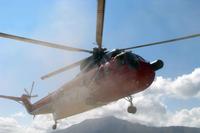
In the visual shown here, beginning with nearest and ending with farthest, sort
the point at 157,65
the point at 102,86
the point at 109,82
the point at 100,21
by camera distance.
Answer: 1. the point at 100,21
2. the point at 157,65
3. the point at 109,82
4. the point at 102,86

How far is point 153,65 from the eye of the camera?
17562mm

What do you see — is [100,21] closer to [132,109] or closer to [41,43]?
[41,43]

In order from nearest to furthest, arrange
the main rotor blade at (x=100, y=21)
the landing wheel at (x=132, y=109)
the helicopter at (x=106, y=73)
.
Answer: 1. the main rotor blade at (x=100, y=21)
2. the helicopter at (x=106, y=73)
3. the landing wheel at (x=132, y=109)

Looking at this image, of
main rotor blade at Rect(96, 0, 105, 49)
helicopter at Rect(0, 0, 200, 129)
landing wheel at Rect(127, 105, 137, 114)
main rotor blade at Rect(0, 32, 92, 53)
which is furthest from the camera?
landing wheel at Rect(127, 105, 137, 114)

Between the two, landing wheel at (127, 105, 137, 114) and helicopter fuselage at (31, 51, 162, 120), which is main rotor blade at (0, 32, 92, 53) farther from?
landing wheel at (127, 105, 137, 114)

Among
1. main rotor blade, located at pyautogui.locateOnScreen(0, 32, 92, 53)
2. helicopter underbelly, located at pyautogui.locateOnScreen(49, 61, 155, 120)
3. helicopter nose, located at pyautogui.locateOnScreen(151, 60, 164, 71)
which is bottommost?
helicopter underbelly, located at pyautogui.locateOnScreen(49, 61, 155, 120)

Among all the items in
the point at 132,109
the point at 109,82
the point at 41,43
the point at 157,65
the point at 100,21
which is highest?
the point at 100,21

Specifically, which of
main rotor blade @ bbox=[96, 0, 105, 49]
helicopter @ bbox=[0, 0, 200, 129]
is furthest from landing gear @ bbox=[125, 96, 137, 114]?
main rotor blade @ bbox=[96, 0, 105, 49]

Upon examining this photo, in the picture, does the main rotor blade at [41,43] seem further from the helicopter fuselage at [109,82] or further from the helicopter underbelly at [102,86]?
the helicopter underbelly at [102,86]

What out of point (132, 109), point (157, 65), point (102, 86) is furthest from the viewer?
point (132, 109)

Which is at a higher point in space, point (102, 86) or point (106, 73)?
point (106, 73)

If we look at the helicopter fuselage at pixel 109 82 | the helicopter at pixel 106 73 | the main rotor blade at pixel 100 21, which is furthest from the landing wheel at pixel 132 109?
the main rotor blade at pixel 100 21

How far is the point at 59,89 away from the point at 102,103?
20.8 ft

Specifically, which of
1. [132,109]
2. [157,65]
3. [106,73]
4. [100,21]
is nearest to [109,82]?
[106,73]
